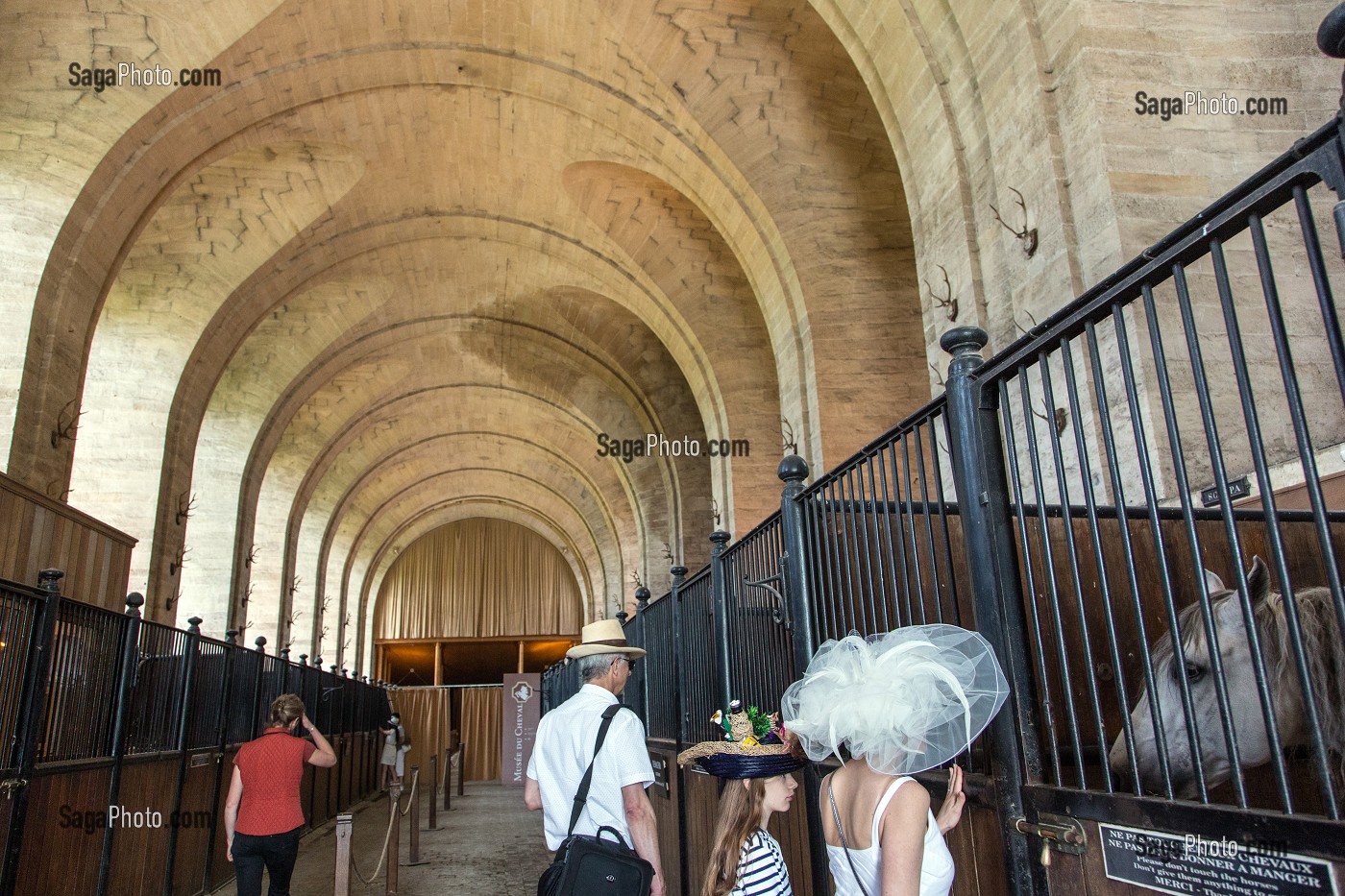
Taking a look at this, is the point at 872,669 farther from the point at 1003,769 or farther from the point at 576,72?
the point at 576,72

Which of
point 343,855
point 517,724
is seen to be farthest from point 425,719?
point 343,855

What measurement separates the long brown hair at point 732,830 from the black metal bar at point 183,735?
5.54 meters

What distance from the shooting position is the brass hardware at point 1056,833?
6.37ft

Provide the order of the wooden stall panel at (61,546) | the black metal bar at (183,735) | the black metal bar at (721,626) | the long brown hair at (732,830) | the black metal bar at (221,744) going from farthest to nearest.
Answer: the wooden stall panel at (61,546)
the black metal bar at (221,744)
the black metal bar at (183,735)
the black metal bar at (721,626)
the long brown hair at (732,830)

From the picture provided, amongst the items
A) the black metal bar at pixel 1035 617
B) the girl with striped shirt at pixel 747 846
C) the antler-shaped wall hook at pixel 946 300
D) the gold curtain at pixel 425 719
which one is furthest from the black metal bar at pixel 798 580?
the gold curtain at pixel 425 719

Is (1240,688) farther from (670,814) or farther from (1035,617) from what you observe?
(670,814)

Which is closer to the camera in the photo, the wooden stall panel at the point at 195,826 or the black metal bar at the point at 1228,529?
the black metal bar at the point at 1228,529

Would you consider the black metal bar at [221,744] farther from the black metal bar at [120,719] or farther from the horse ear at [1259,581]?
the horse ear at [1259,581]

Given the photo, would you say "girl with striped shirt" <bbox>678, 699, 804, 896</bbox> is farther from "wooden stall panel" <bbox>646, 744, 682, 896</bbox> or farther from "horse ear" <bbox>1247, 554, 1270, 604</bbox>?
"wooden stall panel" <bbox>646, 744, 682, 896</bbox>

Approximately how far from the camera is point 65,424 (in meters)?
9.60

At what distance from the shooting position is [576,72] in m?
11.0

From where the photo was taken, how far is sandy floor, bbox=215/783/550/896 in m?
8.11

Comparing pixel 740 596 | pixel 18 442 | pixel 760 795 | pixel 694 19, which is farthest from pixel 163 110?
pixel 760 795

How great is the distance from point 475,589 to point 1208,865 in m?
32.1
